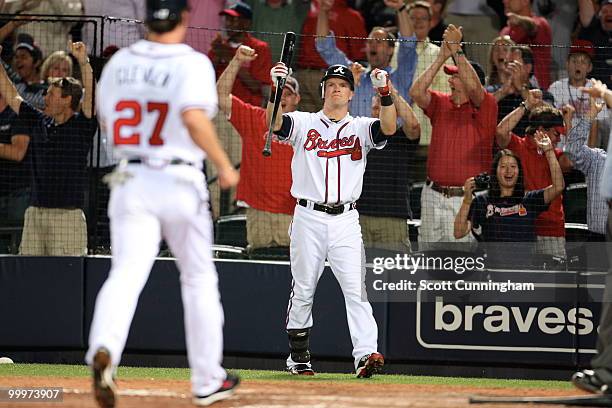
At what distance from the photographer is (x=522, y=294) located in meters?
9.23

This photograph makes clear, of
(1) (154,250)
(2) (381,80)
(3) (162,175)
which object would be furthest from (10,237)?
(3) (162,175)

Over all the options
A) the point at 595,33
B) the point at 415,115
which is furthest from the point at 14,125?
the point at 595,33

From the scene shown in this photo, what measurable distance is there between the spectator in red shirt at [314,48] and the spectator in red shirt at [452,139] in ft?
3.26

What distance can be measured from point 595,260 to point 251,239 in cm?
288

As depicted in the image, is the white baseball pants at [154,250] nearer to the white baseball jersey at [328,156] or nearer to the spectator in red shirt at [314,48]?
the white baseball jersey at [328,156]

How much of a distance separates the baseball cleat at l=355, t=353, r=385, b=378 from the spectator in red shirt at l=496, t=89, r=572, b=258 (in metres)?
1.85

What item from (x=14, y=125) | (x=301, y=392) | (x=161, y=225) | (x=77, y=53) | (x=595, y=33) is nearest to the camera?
(x=161, y=225)

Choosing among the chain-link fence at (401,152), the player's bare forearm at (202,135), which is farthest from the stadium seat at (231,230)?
the player's bare forearm at (202,135)

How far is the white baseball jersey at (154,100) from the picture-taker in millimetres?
5500

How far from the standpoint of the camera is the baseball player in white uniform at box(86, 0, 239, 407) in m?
5.42

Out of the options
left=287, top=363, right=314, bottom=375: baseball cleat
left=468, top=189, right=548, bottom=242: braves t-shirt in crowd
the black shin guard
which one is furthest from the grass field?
left=468, top=189, right=548, bottom=242: braves t-shirt in crowd

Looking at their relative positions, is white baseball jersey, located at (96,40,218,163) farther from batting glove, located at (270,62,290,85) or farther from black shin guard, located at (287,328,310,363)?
black shin guard, located at (287,328,310,363)

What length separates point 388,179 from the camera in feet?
31.1

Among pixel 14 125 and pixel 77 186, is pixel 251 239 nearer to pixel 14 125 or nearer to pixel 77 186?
pixel 77 186
